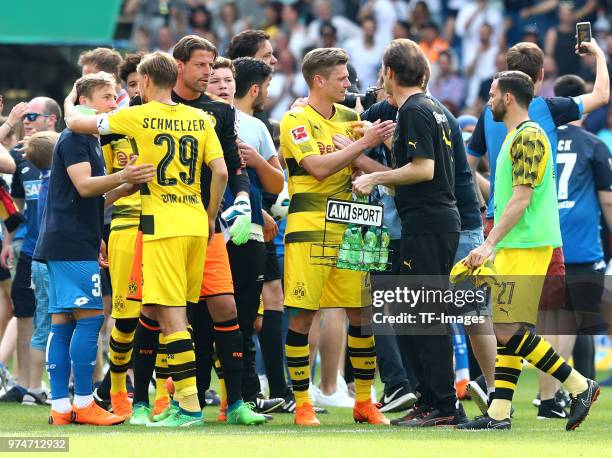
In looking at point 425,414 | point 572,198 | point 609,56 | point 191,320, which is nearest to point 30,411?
point 191,320

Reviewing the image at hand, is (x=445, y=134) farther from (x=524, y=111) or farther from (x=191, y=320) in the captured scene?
(x=191, y=320)

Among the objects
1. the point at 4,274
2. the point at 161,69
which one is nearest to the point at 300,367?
the point at 161,69

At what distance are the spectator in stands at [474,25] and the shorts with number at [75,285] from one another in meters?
11.8

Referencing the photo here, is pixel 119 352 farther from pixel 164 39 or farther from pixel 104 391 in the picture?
pixel 164 39

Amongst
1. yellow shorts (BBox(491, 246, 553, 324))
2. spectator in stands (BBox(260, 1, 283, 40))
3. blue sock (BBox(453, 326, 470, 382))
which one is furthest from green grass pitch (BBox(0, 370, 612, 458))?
spectator in stands (BBox(260, 1, 283, 40))

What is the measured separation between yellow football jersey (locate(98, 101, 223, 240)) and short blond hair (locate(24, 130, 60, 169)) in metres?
1.66

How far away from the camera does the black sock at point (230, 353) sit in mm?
8859

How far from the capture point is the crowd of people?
27.2 ft

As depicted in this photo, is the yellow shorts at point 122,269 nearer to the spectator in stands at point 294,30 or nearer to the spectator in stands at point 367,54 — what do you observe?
the spectator in stands at point 367,54

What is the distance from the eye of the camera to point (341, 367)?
495 inches

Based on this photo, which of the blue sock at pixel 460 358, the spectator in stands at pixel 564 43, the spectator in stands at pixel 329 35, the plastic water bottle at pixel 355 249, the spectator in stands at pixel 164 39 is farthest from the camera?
the spectator in stands at pixel 164 39

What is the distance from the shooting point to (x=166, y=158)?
8281 millimetres

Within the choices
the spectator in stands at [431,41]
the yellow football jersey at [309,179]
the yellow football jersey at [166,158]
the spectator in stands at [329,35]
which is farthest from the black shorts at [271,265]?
the spectator in stands at [329,35]

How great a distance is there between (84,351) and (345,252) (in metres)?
1.83
